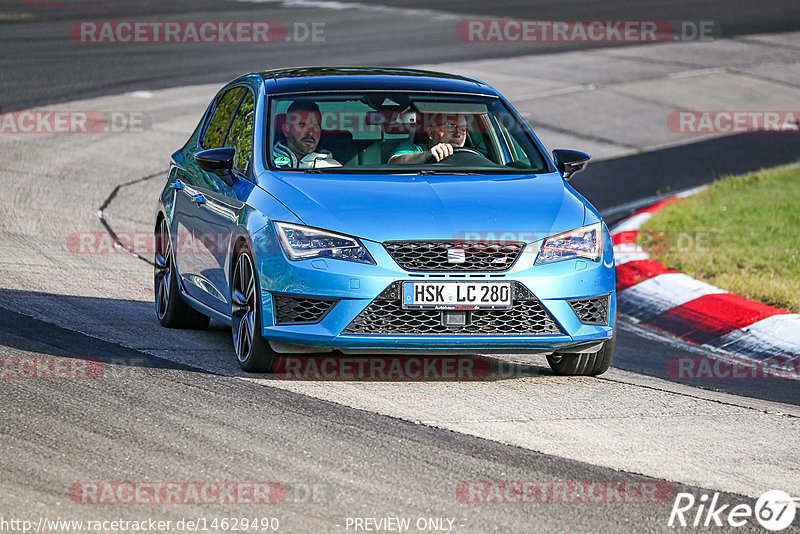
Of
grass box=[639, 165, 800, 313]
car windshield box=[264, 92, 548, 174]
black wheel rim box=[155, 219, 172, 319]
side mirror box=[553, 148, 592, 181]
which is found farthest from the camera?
grass box=[639, 165, 800, 313]

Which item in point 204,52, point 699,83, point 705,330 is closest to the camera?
point 705,330

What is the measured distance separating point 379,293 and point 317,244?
418mm

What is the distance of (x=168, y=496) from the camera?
4973 millimetres

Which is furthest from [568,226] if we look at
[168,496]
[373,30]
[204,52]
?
[373,30]

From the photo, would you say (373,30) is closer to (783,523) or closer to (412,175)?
(412,175)

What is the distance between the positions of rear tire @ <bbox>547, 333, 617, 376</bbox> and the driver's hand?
53.7 inches

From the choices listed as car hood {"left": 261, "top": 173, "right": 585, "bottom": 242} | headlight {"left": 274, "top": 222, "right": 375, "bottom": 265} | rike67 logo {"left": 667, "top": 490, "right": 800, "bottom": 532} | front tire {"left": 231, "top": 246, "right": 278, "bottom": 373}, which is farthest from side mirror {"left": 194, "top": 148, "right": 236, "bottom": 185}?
rike67 logo {"left": 667, "top": 490, "right": 800, "bottom": 532}

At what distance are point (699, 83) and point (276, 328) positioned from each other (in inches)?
692

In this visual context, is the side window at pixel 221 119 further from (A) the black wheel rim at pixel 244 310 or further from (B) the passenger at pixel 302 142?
(A) the black wheel rim at pixel 244 310

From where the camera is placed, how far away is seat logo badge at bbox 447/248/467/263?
679cm

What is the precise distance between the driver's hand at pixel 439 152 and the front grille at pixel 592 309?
4.63ft

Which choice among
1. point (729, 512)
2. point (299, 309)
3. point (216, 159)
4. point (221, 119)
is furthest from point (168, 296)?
point (729, 512)

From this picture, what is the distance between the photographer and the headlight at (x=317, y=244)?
6770mm

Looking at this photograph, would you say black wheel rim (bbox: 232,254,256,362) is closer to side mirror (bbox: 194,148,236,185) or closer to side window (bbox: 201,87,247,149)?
side mirror (bbox: 194,148,236,185)
